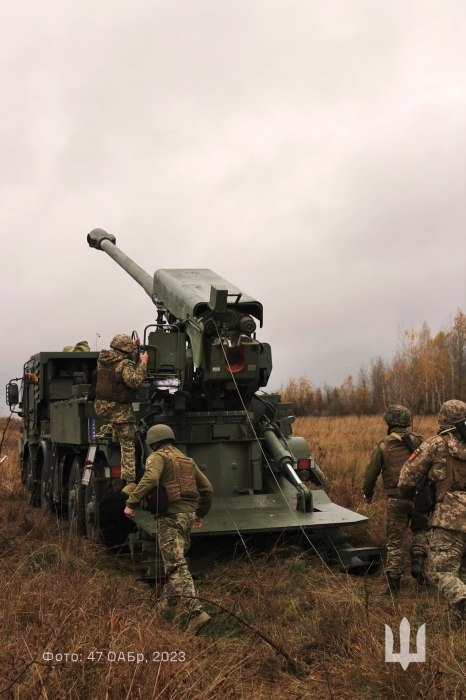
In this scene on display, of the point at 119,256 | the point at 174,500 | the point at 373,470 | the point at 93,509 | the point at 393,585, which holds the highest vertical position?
the point at 119,256

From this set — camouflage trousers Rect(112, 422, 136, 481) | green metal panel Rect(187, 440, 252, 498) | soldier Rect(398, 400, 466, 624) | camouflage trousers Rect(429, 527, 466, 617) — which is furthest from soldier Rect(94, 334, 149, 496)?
camouflage trousers Rect(429, 527, 466, 617)

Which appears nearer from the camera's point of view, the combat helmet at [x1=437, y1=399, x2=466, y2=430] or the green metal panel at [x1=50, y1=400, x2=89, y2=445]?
the combat helmet at [x1=437, y1=399, x2=466, y2=430]

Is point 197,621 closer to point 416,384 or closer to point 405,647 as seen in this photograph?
point 405,647

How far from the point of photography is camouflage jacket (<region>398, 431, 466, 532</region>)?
573 cm

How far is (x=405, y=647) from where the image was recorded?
15.2 ft

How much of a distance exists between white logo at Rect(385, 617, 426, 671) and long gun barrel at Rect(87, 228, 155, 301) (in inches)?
214

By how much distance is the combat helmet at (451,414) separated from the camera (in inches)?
236

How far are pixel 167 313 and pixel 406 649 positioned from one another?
17.0 feet

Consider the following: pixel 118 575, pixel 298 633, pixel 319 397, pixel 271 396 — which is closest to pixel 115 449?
pixel 118 575

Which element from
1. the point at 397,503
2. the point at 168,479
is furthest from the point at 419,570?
the point at 168,479

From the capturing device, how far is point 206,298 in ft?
26.2

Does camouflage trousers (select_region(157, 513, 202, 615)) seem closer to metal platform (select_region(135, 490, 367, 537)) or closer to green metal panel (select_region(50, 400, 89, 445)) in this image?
metal platform (select_region(135, 490, 367, 537))

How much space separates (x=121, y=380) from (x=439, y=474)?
376 centimetres

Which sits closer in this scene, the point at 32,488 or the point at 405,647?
the point at 405,647
